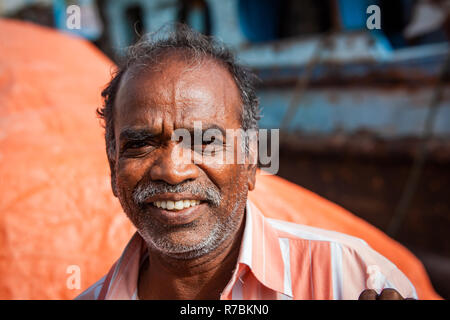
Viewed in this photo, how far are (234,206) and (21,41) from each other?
273 centimetres

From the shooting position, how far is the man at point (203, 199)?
915 mm

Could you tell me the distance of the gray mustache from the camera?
885 mm

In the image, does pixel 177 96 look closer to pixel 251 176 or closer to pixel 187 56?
pixel 187 56

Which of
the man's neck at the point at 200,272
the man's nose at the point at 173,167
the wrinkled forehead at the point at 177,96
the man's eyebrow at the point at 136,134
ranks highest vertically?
the wrinkled forehead at the point at 177,96

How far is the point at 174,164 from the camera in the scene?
2.88 ft

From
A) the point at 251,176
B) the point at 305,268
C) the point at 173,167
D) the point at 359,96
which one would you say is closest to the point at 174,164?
the point at 173,167

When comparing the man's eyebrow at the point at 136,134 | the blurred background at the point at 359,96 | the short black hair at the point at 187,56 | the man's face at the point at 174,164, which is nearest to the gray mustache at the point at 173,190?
the man's face at the point at 174,164

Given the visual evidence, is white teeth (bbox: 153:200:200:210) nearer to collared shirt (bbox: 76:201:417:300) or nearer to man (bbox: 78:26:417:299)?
man (bbox: 78:26:417:299)

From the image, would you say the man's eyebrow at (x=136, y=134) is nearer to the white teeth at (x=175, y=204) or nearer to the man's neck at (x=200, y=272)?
the white teeth at (x=175, y=204)

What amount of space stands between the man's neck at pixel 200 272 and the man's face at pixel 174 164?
Result: 0.06 metres

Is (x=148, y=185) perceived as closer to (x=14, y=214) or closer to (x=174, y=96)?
(x=174, y=96)
